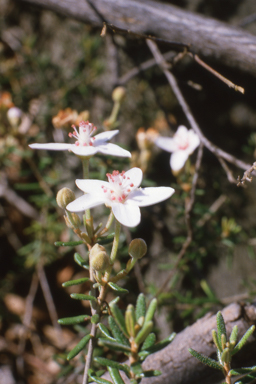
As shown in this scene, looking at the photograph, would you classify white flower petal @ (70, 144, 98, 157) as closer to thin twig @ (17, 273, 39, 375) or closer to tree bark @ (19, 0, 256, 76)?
tree bark @ (19, 0, 256, 76)

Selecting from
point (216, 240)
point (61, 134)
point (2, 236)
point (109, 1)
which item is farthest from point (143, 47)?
point (2, 236)

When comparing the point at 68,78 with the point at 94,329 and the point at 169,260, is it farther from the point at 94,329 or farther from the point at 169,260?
the point at 94,329

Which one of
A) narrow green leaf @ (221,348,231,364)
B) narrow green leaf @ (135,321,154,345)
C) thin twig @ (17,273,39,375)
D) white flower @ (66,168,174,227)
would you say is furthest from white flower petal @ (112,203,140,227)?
thin twig @ (17,273,39,375)

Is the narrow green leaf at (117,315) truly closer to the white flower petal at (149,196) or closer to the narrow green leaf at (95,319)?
the narrow green leaf at (95,319)

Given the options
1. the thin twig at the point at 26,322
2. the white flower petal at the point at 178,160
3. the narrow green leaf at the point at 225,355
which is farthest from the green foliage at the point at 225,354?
the thin twig at the point at 26,322

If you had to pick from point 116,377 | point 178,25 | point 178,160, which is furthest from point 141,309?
point 178,25

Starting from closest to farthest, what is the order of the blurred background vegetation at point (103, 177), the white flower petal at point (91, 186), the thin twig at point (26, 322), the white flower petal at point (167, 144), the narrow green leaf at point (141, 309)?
1. the narrow green leaf at point (141, 309)
2. the white flower petal at point (91, 186)
3. the white flower petal at point (167, 144)
4. the blurred background vegetation at point (103, 177)
5. the thin twig at point (26, 322)

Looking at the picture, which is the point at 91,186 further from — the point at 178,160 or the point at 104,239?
the point at 178,160
